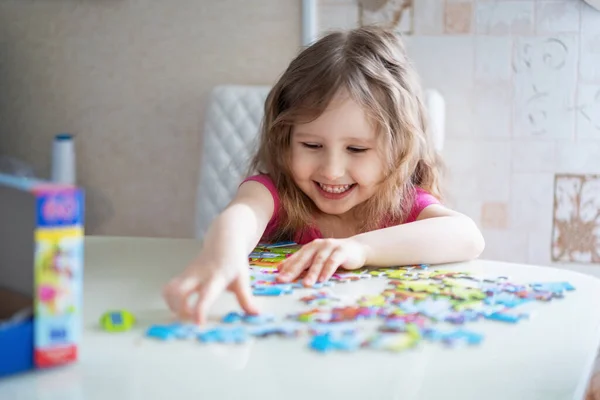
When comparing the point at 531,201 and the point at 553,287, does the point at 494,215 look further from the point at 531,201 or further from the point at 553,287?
the point at 553,287

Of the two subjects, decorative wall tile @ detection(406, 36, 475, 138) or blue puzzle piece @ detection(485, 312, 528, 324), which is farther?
decorative wall tile @ detection(406, 36, 475, 138)

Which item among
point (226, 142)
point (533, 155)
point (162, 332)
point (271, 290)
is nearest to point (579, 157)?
point (533, 155)

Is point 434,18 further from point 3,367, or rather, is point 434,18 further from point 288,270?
point 3,367

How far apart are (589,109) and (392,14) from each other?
25.5 inches

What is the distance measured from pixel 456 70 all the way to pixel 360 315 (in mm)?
1561

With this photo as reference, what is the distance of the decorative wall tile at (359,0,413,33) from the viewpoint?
7.54 feet

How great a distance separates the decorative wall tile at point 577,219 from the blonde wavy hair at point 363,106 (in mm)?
846

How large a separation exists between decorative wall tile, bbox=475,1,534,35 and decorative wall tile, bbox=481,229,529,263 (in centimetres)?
61

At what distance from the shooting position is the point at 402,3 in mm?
2299

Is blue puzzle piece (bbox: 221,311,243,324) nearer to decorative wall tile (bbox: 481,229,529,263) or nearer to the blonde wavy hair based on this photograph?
the blonde wavy hair

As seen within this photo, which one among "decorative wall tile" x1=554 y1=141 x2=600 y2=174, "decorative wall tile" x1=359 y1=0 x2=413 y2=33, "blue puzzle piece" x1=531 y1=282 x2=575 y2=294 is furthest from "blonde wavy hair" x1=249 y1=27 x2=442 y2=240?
"decorative wall tile" x1=554 y1=141 x2=600 y2=174

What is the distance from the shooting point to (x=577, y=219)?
230 centimetres

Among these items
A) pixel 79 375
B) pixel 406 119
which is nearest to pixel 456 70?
pixel 406 119

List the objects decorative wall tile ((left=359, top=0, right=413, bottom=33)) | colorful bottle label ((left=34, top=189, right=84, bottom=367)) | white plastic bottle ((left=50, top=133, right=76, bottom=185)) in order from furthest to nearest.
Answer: white plastic bottle ((left=50, top=133, right=76, bottom=185)) < decorative wall tile ((left=359, top=0, right=413, bottom=33)) < colorful bottle label ((left=34, top=189, right=84, bottom=367))
